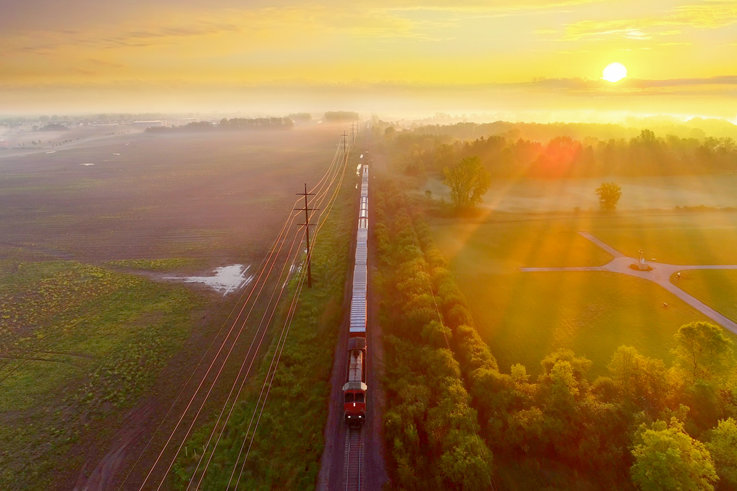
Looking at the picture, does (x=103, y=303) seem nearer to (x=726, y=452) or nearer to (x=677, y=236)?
(x=726, y=452)

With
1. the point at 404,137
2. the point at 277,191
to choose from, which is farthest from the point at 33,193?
the point at 404,137

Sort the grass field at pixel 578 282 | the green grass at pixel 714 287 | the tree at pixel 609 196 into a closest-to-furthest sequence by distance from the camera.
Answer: the grass field at pixel 578 282, the green grass at pixel 714 287, the tree at pixel 609 196

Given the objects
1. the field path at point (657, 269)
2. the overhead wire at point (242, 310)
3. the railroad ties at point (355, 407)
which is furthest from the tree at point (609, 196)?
the railroad ties at point (355, 407)

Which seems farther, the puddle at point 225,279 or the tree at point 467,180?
the tree at point 467,180

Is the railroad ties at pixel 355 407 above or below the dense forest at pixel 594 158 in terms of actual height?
below

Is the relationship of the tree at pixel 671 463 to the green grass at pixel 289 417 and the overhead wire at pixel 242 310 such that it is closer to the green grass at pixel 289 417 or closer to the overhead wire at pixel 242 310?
the green grass at pixel 289 417

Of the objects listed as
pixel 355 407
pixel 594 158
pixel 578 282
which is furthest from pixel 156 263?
pixel 594 158
